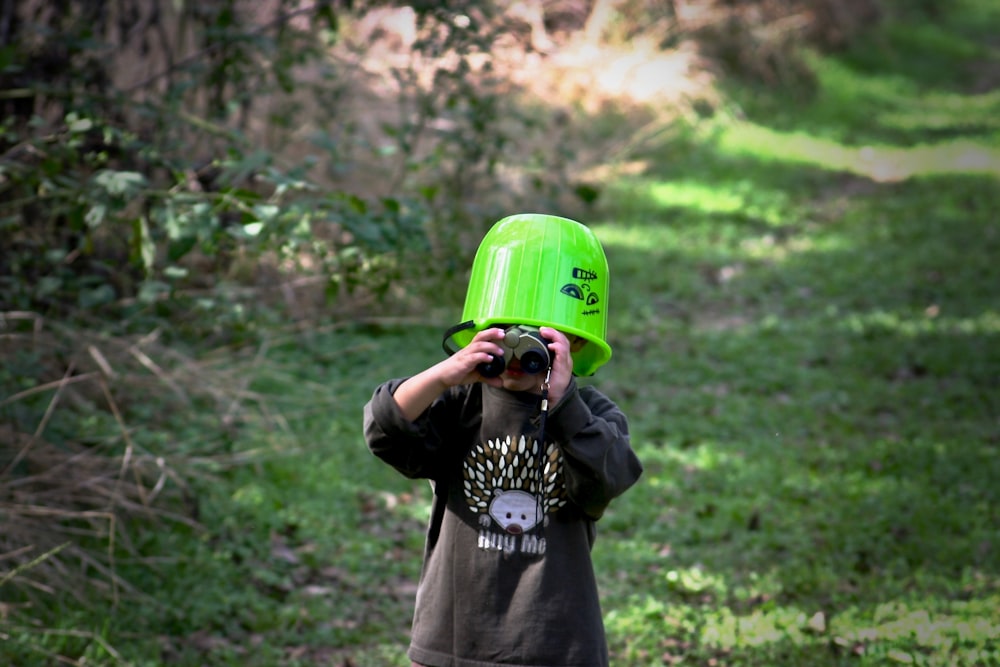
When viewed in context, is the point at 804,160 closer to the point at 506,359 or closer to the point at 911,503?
the point at 911,503

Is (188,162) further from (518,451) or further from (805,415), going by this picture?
(805,415)

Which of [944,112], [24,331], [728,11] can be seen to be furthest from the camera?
[944,112]

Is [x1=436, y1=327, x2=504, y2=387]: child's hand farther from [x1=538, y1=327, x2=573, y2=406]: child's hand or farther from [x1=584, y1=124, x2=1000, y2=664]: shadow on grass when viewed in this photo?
[x1=584, y1=124, x2=1000, y2=664]: shadow on grass

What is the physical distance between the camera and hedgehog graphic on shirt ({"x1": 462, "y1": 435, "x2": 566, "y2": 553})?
2727 mm

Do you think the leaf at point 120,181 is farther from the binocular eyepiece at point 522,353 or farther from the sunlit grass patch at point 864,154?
the sunlit grass patch at point 864,154

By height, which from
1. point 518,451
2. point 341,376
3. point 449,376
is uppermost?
point 449,376

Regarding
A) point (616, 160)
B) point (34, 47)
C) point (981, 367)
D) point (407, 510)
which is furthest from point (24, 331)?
point (616, 160)

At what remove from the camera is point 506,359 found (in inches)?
100

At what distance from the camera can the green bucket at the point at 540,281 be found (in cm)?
262

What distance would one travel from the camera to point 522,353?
2.53 m

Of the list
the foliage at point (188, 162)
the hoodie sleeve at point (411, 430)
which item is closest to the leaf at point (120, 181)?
the foliage at point (188, 162)

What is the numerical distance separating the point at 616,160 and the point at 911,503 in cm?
708

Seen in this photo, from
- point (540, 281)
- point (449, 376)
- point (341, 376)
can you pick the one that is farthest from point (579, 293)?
point (341, 376)

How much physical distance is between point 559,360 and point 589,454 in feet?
0.76
